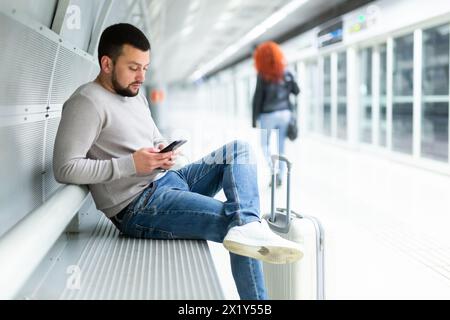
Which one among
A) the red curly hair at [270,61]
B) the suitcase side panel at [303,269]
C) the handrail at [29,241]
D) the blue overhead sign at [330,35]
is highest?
the blue overhead sign at [330,35]

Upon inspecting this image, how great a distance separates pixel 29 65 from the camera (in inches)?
72.0

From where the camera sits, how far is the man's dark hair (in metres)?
1.75

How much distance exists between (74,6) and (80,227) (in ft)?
3.34

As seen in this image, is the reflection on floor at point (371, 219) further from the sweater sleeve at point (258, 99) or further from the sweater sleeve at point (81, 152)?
the sweater sleeve at point (258, 99)

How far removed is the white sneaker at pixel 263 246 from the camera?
157 centimetres

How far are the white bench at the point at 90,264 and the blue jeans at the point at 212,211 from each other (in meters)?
0.06

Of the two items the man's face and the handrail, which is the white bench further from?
the man's face

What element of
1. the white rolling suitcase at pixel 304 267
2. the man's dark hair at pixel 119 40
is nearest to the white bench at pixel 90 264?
the white rolling suitcase at pixel 304 267

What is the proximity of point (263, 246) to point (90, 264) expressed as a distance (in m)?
0.58

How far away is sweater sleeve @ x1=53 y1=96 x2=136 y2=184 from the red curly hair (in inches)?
141

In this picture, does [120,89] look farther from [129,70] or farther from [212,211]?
[212,211]

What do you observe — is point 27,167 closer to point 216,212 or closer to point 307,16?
point 216,212

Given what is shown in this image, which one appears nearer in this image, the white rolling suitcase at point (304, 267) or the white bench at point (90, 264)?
the white bench at point (90, 264)

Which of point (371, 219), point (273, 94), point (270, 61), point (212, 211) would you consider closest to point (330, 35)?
point (273, 94)
